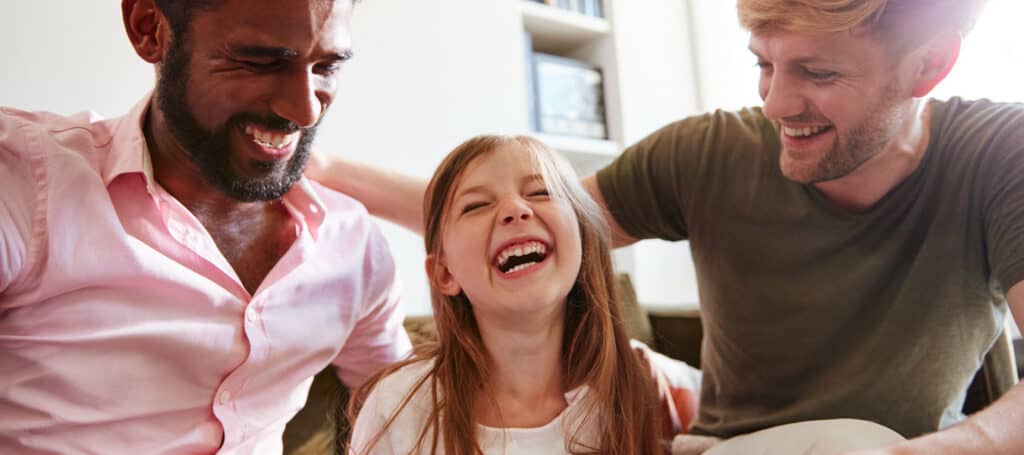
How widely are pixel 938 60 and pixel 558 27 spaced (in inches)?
56.3

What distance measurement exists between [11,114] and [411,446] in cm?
67

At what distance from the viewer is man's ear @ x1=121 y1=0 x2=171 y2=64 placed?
94 cm

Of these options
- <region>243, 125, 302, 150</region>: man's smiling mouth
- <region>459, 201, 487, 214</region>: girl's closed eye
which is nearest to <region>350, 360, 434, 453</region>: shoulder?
<region>459, 201, 487, 214</region>: girl's closed eye

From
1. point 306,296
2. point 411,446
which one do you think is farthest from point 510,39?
point 411,446

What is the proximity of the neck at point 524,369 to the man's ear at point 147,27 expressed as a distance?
1.96ft

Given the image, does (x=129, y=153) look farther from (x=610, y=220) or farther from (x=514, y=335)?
(x=610, y=220)

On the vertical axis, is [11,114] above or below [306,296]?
above

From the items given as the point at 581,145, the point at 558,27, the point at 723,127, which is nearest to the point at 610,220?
the point at 723,127

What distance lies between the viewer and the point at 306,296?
102 centimetres

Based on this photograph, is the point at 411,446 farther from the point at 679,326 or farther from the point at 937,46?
the point at 679,326

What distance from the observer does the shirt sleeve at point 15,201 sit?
0.79 m

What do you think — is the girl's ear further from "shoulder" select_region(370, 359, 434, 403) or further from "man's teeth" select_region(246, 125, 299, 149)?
"man's teeth" select_region(246, 125, 299, 149)

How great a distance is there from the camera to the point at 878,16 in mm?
979

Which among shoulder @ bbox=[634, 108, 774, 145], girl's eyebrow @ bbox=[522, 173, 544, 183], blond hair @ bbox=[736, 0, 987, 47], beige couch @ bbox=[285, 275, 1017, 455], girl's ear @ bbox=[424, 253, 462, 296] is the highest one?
blond hair @ bbox=[736, 0, 987, 47]
